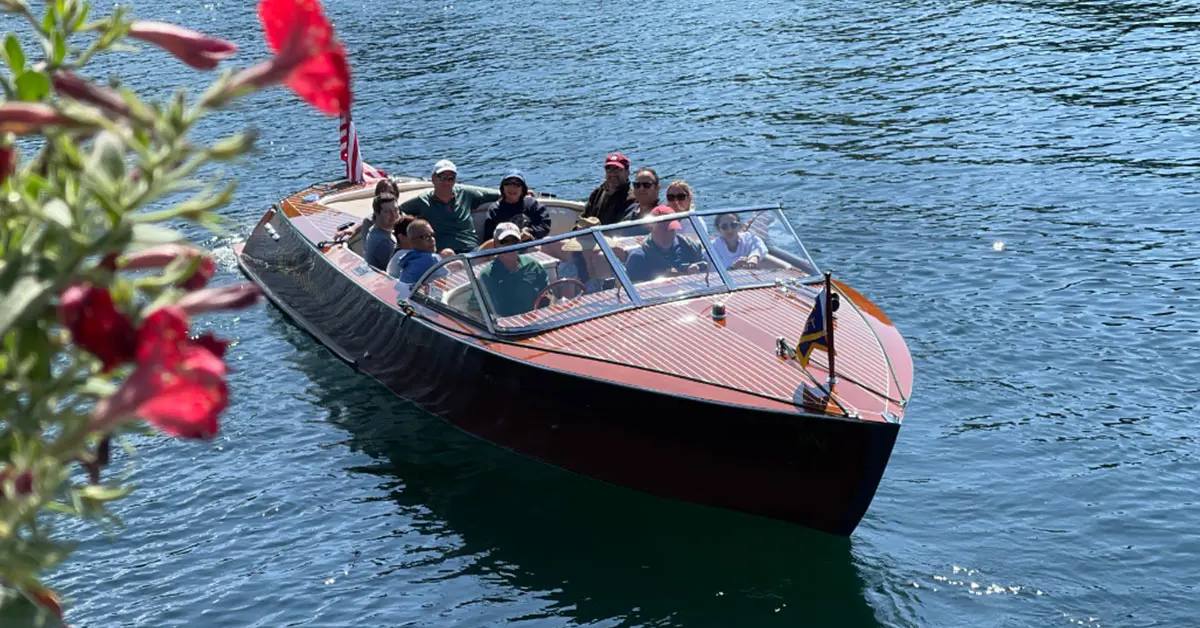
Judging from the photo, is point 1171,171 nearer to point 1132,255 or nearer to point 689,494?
point 1132,255

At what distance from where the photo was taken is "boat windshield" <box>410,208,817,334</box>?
10820 millimetres

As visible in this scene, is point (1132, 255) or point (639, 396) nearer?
point (639, 396)

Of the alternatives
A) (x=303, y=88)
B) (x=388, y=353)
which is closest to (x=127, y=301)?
(x=303, y=88)

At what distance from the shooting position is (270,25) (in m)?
2.19

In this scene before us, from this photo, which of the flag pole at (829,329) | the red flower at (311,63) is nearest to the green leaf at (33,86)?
the red flower at (311,63)

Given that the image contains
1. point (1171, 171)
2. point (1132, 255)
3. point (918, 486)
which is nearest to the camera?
point (918, 486)

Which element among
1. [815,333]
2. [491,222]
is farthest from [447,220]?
[815,333]

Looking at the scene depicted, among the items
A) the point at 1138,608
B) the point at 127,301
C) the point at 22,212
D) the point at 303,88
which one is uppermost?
the point at 303,88

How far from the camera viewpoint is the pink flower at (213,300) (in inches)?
80.5

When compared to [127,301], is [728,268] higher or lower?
lower

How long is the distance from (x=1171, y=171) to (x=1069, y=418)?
8037mm

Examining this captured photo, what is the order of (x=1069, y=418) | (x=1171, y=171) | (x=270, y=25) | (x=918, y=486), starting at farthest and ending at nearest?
(x=1171, y=171) → (x=1069, y=418) → (x=918, y=486) → (x=270, y=25)

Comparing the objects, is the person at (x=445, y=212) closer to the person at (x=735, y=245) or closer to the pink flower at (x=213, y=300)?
the person at (x=735, y=245)

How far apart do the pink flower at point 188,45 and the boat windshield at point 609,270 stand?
840 cm
